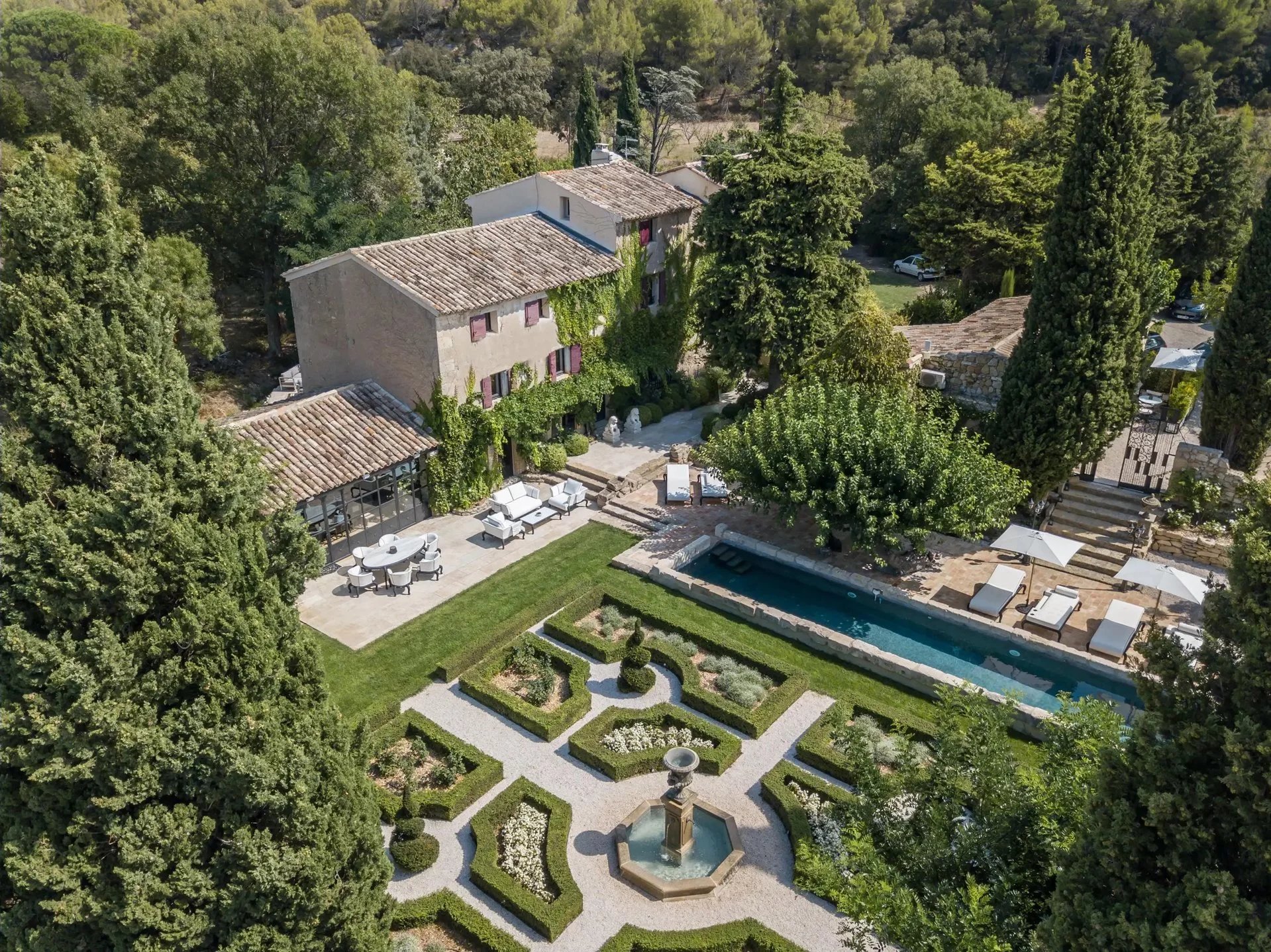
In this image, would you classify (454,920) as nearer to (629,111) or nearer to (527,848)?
(527,848)

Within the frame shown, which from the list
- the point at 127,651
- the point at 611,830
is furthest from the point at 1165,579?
the point at 127,651

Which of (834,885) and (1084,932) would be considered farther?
(834,885)

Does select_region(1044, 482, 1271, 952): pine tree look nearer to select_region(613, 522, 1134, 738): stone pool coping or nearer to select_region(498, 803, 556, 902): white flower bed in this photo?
select_region(498, 803, 556, 902): white flower bed

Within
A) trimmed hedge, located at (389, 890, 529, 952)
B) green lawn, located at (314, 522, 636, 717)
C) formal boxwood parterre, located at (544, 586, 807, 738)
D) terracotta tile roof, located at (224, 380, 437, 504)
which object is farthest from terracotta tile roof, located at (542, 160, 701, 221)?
trimmed hedge, located at (389, 890, 529, 952)

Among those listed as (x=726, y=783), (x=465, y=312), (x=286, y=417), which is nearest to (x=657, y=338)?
(x=465, y=312)

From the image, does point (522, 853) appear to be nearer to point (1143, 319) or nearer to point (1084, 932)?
point (1084, 932)

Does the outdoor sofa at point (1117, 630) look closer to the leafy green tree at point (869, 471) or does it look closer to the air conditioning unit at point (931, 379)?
the leafy green tree at point (869, 471)
